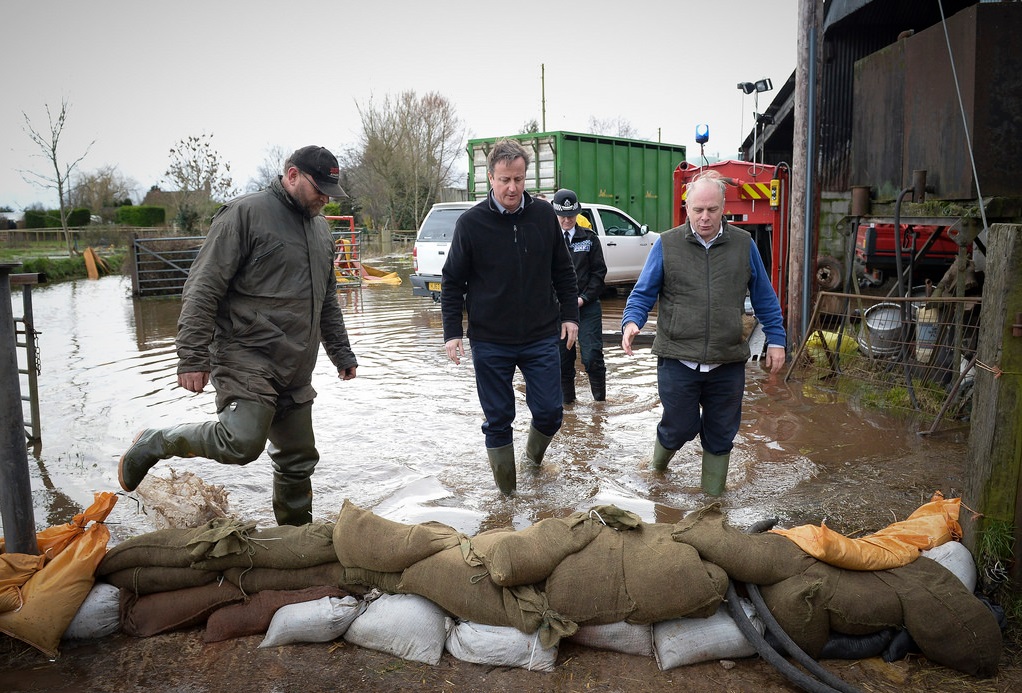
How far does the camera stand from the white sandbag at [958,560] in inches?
125

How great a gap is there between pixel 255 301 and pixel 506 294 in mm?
1398

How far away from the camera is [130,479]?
12.2ft

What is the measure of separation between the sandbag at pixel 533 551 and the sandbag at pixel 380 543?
0.83ft

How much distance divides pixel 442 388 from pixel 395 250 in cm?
2816

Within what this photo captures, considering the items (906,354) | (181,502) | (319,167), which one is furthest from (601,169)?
(181,502)

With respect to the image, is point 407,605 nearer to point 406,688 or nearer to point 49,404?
point 406,688

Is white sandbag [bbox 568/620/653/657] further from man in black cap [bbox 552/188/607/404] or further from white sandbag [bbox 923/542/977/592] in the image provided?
man in black cap [bbox 552/188/607/404]

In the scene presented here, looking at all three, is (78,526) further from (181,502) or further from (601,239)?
(601,239)

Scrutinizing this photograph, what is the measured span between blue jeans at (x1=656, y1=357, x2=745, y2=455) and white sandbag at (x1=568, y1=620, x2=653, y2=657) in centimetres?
174

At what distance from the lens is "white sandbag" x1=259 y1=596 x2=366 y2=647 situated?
A: 3.04 metres

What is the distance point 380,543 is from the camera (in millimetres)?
3139

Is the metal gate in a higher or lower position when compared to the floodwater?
higher

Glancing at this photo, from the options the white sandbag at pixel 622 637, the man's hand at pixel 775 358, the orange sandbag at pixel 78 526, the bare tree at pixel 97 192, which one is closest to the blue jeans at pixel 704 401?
the man's hand at pixel 775 358

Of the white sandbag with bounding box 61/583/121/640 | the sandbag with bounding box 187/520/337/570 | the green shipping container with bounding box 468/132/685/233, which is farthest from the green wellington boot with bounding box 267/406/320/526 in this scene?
the green shipping container with bounding box 468/132/685/233
